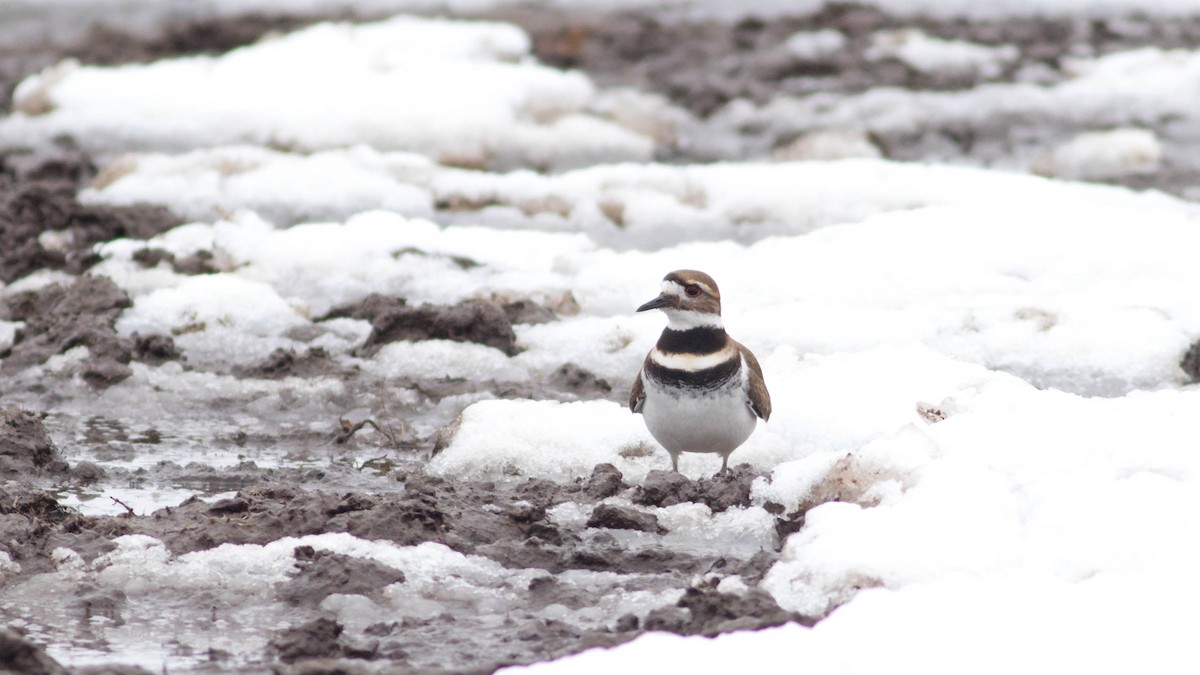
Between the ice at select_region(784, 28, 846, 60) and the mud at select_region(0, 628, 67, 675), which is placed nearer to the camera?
the mud at select_region(0, 628, 67, 675)

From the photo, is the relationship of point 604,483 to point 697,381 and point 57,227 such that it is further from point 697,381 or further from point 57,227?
point 57,227

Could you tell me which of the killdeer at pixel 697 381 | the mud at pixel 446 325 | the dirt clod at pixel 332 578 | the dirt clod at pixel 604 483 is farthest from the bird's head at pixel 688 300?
the mud at pixel 446 325

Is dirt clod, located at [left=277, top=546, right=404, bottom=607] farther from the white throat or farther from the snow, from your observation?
the snow

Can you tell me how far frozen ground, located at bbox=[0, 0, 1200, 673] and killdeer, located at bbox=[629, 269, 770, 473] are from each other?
27cm

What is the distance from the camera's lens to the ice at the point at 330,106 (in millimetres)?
13938

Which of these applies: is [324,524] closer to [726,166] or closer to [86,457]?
[86,457]

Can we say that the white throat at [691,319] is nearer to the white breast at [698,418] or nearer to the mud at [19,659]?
the white breast at [698,418]

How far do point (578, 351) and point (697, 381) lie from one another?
7.53ft

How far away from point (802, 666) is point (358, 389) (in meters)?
4.50

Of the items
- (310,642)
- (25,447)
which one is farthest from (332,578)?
(25,447)

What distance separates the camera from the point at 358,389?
834cm

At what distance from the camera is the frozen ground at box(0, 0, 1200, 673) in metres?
5.00

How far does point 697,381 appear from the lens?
662 cm

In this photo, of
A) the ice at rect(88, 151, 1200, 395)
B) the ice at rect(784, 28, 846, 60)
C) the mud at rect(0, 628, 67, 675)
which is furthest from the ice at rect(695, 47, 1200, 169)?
the mud at rect(0, 628, 67, 675)
